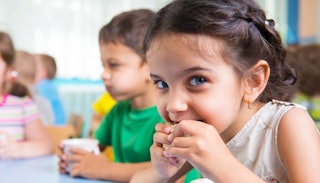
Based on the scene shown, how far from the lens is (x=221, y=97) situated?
2.45ft

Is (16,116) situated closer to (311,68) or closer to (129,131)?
(129,131)

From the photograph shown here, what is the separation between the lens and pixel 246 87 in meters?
0.82

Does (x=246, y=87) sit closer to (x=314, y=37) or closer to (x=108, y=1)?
(x=108, y=1)

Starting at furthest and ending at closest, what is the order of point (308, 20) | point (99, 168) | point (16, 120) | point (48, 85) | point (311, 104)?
point (308, 20) → point (48, 85) → point (311, 104) → point (16, 120) → point (99, 168)

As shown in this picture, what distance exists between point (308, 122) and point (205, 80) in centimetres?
21

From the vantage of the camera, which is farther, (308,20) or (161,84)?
(308,20)

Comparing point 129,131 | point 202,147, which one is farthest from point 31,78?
point 202,147

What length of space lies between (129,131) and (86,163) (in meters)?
0.34

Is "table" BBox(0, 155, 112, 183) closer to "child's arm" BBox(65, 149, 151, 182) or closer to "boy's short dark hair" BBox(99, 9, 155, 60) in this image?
"child's arm" BBox(65, 149, 151, 182)

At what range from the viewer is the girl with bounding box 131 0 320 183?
0.69 m

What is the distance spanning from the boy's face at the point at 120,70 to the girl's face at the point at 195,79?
54 centimetres

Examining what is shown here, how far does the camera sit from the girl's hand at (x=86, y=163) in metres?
1.01

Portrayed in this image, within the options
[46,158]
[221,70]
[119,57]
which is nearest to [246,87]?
[221,70]

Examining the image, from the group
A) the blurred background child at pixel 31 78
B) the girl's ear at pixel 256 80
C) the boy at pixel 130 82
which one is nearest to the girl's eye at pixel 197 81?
the girl's ear at pixel 256 80
